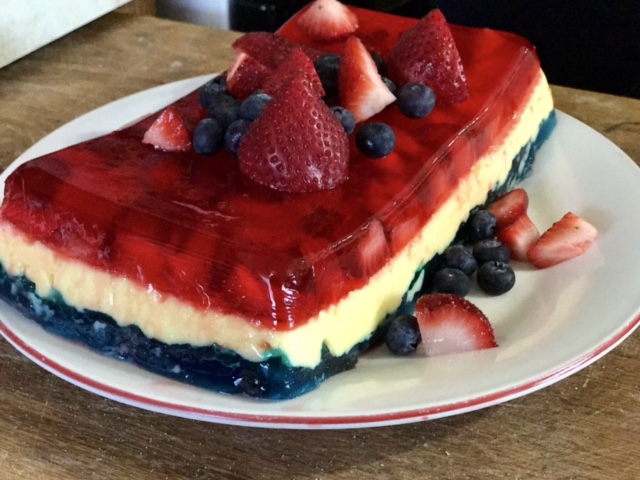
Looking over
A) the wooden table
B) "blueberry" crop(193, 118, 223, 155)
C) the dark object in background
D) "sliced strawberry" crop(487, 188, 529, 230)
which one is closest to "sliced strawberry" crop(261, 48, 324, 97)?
"blueberry" crop(193, 118, 223, 155)

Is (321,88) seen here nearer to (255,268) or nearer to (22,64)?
(255,268)

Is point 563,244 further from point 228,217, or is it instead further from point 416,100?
point 228,217

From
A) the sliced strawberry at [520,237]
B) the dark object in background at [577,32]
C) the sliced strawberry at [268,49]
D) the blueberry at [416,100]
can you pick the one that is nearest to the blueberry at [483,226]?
the sliced strawberry at [520,237]

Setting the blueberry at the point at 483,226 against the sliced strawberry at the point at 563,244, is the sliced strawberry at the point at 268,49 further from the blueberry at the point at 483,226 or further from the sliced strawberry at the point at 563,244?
the sliced strawberry at the point at 563,244

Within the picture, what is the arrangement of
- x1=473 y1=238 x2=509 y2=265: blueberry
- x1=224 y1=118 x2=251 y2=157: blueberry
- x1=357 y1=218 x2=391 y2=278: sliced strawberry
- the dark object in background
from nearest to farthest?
x1=357 y1=218 x2=391 y2=278: sliced strawberry → x1=224 y1=118 x2=251 y2=157: blueberry → x1=473 y1=238 x2=509 y2=265: blueberry → the dark object in background

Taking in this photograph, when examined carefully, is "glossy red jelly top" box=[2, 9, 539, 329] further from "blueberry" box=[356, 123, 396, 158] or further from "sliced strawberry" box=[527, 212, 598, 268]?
"sliced strawberry" box=[527, 212, 598, 268]

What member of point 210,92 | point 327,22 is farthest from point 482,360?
point 327,22
